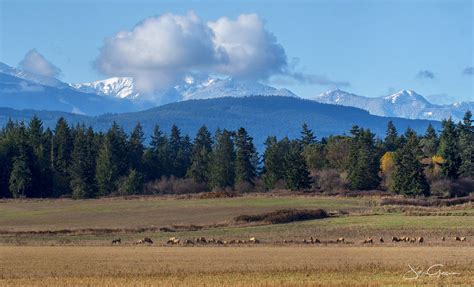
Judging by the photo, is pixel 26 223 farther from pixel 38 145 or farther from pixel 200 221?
pixel 38 145

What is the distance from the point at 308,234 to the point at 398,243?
9.71 meters

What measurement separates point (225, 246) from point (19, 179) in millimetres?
72455

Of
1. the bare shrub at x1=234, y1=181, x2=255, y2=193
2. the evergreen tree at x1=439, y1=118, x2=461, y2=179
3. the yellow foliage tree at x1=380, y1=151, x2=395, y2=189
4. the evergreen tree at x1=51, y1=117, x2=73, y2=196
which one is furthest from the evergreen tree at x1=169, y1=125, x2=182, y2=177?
the evergreen tree at x1=439, y1=118, x2=461, y2=179

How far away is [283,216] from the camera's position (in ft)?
292

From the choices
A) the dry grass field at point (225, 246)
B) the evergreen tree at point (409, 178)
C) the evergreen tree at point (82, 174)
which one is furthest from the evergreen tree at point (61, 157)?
the evergreen tree at point (409, 178)

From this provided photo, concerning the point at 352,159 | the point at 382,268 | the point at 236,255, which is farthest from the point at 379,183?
the point at 382,268

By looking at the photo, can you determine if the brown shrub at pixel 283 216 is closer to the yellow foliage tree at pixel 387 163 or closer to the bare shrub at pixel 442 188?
the bare shrub at pixel 442 188

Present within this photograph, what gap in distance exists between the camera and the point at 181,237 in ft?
244

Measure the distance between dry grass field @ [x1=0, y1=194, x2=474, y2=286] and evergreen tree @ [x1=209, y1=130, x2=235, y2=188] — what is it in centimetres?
2469

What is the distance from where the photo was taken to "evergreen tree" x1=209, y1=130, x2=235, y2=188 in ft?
472

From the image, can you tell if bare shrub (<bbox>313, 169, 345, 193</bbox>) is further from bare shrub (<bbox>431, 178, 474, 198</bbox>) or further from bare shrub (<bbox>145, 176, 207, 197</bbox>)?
bare shrub (<bbox>145, 176, 207, 197</bbox>)

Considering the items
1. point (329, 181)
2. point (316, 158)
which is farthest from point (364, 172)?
point (316, 158)

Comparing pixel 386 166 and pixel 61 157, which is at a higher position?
pixel 61 157

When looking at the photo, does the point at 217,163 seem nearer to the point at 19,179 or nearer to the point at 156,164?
the point at 156,164
